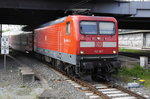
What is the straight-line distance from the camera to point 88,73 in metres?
11.9

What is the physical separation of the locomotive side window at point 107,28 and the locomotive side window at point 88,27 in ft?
1.01

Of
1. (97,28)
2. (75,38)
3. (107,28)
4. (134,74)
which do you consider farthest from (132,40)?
(75,38)

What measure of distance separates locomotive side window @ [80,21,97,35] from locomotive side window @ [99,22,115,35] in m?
0.31

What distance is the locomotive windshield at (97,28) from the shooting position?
37.8ft

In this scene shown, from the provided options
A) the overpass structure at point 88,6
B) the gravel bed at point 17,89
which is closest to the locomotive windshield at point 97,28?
the gravel bed at point 17,89

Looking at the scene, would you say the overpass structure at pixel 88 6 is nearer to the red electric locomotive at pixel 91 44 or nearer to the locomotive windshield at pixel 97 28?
the red electric locomotive at pixel 91 44

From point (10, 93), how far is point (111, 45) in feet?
17.3

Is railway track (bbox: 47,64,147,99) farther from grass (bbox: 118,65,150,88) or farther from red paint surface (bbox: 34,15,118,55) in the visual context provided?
grass (bbox: 118,65,150,88)

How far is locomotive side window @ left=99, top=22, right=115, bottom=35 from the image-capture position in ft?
38.7

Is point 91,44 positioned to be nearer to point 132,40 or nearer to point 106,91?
point 106,91

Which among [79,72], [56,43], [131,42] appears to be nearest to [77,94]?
[79,72]

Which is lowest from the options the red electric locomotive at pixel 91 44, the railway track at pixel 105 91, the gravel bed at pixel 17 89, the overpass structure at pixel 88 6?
A: the railway track at pixel 105 91

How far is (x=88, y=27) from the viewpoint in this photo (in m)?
11.6

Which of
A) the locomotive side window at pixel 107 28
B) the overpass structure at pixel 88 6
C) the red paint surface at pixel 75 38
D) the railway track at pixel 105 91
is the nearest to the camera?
the railway track at pixel 105 91
